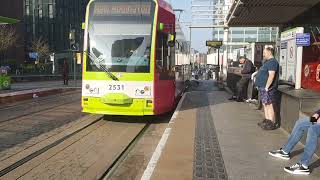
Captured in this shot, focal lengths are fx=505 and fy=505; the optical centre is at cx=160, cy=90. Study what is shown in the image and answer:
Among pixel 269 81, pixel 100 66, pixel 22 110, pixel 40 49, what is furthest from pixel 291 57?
pixel 40 49

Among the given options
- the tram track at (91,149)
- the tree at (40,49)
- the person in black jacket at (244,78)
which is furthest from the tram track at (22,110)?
the tree at (40,49)

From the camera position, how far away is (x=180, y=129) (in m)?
11.3

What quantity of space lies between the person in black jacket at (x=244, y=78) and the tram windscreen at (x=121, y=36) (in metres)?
5.19

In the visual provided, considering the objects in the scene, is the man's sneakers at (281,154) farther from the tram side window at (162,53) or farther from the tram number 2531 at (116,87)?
the tram side window at (162,53)

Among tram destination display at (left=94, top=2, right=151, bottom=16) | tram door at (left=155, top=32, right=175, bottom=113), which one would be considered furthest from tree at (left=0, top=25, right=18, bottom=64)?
tram destination display at (left=94, top=2, right=151, bottom=16)

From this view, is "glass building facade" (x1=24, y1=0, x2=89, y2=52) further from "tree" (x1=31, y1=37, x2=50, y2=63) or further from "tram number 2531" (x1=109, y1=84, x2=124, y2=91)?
"tram number 2531" (x1=109, y1=84, x2=124, y2=91)

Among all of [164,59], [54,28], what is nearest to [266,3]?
[164,59]

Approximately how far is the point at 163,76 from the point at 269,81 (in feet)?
13.1

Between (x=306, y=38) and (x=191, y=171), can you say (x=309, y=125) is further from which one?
(x=306, y=38)

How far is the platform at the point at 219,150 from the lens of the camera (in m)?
7.33

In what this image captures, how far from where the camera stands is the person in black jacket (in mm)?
17484

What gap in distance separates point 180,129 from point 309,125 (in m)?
4.11

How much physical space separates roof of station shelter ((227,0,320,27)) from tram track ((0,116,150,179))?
21.6ft

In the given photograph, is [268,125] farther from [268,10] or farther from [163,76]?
[268,10]
